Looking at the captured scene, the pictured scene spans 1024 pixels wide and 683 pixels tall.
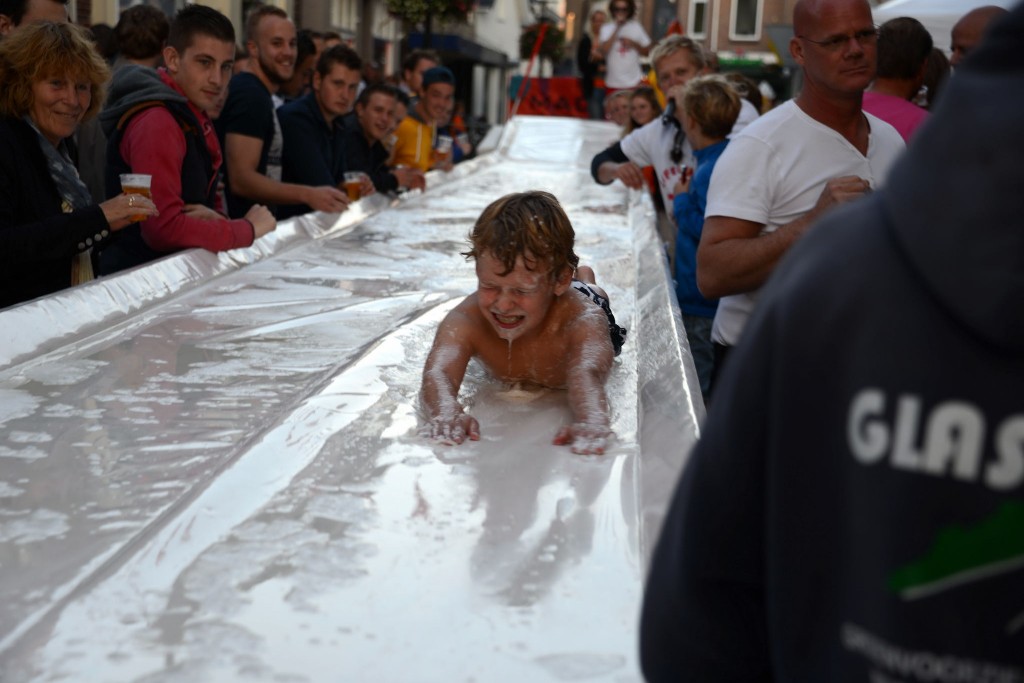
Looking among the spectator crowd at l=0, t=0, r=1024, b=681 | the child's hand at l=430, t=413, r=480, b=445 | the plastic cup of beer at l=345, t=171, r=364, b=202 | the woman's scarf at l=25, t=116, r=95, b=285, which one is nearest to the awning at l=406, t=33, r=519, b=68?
the spectator crowd at l=0, t=0, r=1024, b=681

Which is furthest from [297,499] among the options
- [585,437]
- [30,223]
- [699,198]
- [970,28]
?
[970,28]

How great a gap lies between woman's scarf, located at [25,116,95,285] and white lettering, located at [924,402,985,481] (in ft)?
11.6

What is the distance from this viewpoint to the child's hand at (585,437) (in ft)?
9.09

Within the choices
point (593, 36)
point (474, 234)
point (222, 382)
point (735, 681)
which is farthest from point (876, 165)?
point (593, 36)

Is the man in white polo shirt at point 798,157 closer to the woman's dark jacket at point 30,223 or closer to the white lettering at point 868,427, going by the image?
the woman's dark jacket at point 30,223

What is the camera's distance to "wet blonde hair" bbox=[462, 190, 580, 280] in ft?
10.3

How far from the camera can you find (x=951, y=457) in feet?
2.77

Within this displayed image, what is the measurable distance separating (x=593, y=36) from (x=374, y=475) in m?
14.3

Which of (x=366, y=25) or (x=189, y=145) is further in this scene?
(x=366, y=25)

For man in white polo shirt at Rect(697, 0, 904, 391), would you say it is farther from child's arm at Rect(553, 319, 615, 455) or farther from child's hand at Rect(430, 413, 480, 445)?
child's hand at Rect(430, 413, 480, 445)

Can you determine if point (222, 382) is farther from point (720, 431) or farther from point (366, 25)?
Result: point (366, 25)

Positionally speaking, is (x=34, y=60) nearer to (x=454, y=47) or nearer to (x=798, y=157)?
(x=798, y=157)

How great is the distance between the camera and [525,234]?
3.15 metres

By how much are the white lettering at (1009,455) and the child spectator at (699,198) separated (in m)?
3.74
